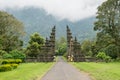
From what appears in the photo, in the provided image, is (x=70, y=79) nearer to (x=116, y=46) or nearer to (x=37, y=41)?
(x=116, y=46)

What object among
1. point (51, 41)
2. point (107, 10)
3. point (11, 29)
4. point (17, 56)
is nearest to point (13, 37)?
point (11, 29)

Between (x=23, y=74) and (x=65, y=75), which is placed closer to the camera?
(x=65, y=75)

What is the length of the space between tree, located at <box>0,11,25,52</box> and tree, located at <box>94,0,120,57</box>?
25.4m

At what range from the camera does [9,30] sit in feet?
333

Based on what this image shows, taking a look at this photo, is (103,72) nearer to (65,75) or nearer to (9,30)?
(65,75)

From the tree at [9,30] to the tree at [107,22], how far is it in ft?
83.4

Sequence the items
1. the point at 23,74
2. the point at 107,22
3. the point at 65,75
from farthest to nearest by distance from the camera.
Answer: the point at 107,22 → the point at 23,74 → the point at 65,75

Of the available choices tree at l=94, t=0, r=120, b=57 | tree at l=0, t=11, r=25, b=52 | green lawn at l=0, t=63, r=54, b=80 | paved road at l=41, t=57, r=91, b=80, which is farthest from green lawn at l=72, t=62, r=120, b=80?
tree at l=0, t=11, r=25, b=52

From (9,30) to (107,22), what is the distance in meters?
31.1

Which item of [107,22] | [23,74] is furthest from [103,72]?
[107,22]

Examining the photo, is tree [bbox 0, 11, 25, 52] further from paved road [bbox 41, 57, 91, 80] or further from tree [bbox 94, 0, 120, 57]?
paved road [bbox 41, 57, 91, 80]

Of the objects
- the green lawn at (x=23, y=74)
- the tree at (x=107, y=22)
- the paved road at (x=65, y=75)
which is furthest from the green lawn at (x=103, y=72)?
the tree at (x=107, y=22)

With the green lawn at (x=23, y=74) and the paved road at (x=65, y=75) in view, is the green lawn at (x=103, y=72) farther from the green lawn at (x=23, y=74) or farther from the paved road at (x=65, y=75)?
the green lawn at (x=23, y=74)

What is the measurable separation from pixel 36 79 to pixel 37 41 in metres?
85.8
